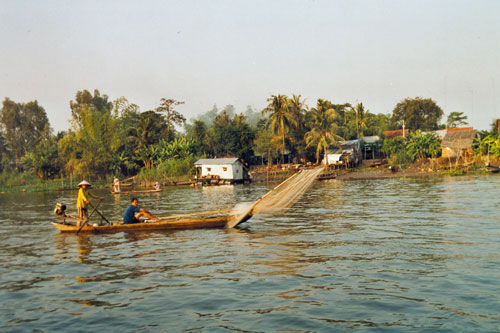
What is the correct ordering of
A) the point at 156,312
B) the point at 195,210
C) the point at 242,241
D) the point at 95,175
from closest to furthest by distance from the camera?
the point at 156,312, the point at 242,241, the point at 195,210, the point at 95,175

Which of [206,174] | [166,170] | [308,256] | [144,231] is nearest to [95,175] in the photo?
[166,170]

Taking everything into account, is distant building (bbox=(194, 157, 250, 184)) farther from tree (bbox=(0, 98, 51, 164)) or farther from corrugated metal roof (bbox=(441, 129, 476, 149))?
tree (bbox=(0, 98, 51, 164))

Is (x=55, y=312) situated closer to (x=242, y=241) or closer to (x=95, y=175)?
(x=242, y=241)

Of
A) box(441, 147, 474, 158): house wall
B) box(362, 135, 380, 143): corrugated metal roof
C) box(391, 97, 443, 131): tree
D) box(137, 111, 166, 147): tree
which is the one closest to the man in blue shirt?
box(441, 147, 474, 158): house wall

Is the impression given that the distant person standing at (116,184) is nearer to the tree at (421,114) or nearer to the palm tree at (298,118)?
the palm tree at (298,118)

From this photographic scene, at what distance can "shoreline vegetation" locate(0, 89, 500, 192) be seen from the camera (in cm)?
4484

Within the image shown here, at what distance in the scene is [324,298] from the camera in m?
6.35

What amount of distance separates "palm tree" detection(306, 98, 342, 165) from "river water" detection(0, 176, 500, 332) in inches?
1343

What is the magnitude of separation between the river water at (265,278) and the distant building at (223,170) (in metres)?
30.2

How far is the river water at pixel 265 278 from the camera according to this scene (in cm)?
566

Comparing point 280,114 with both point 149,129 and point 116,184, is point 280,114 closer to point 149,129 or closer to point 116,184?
point 149,129

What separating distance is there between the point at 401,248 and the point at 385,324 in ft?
14.8

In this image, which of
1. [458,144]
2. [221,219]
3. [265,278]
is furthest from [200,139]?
[265,278]

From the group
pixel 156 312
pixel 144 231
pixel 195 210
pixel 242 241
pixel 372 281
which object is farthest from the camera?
pixel 195 210
